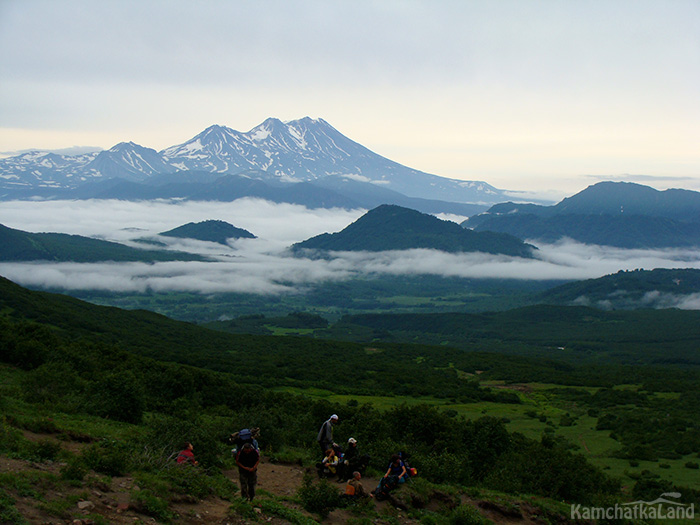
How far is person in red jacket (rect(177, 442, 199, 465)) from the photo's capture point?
797 inches

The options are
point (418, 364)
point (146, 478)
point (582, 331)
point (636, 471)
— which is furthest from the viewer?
point (582, 331)

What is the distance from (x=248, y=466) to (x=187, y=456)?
11.4 ft

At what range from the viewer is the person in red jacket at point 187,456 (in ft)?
66.4

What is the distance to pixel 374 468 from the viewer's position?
80.4 ft

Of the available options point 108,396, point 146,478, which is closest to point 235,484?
point 146,478

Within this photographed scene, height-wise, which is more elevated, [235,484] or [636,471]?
[235,484]

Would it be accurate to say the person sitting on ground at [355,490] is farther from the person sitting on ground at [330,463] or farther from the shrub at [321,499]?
the person sitting on ground at [330,463]

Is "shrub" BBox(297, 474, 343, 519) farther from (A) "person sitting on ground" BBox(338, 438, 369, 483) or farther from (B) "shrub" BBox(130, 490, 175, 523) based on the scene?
(B) "shrub" BBox(130, 490, 175, 523)

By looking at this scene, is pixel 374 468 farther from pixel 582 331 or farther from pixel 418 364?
pixel 582 331

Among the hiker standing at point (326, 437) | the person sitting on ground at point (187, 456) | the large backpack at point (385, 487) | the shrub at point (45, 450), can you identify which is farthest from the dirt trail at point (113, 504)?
the person sitting on ground at point (187, 456)

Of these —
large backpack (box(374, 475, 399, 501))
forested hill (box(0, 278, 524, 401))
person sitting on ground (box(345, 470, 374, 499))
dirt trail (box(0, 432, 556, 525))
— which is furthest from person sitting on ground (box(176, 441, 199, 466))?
forested hill (box(0, 278, 524, 401))

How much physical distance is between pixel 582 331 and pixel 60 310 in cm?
16399

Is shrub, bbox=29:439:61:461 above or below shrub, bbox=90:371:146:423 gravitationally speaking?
above

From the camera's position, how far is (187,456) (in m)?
20.5
